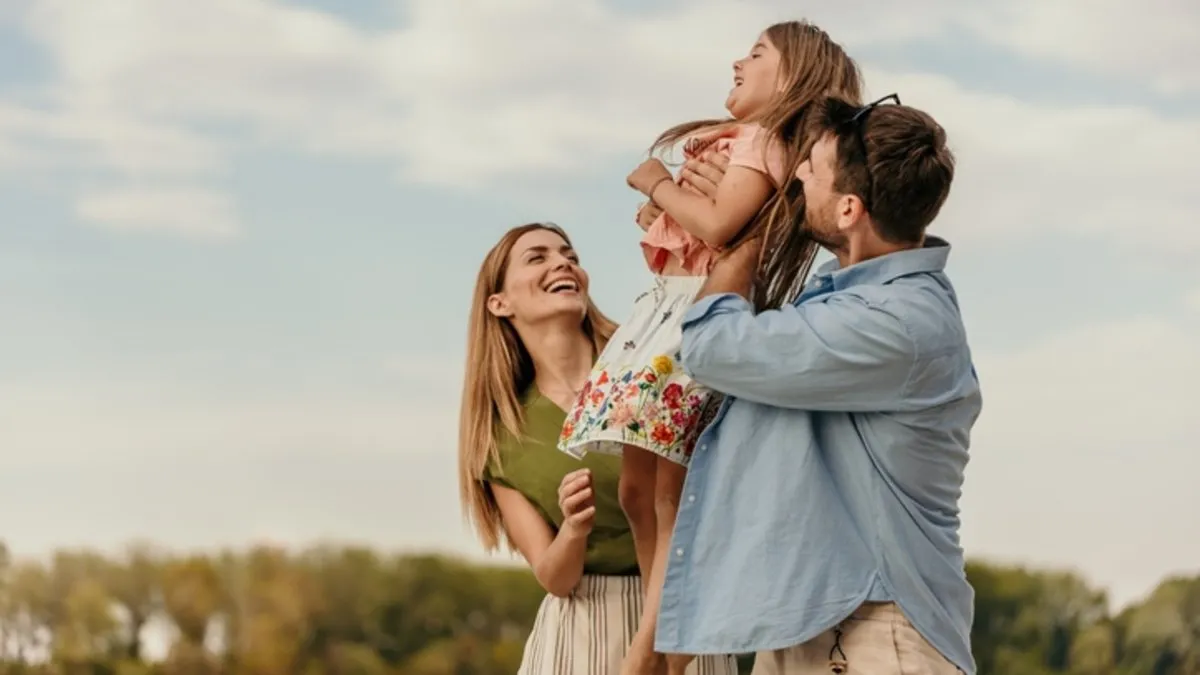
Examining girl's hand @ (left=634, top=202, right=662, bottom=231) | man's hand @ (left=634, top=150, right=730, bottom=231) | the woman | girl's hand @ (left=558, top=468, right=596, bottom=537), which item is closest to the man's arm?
man's hand @ (left=634, top=150, right=730, bottom=231)

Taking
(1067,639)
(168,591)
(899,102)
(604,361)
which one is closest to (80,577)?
(168,591)

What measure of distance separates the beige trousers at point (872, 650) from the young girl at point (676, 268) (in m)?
0.36

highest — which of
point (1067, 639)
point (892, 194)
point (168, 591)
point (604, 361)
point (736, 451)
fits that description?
point (892, 194)

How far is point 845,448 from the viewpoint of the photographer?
2.37 m

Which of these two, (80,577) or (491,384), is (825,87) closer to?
(491,384)

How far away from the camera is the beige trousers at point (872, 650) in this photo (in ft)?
7.49

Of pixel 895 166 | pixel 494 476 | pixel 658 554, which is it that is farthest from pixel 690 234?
pixel 494 476

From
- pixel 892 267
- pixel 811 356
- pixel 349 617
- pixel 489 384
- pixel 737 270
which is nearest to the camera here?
pixel 811 356

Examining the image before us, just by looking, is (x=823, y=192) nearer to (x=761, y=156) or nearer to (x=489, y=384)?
(x=761, y=156)

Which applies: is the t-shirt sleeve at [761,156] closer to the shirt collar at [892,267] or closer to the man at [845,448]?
the man at [845,448]

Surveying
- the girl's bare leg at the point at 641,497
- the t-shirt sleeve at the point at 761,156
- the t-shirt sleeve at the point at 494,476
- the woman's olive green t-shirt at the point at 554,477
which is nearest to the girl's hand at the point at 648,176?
the t-shirt sleeve at the point at 761,156

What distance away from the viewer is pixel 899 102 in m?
2.43

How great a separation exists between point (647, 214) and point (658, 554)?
60 centimetres

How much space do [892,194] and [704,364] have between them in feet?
1.26
